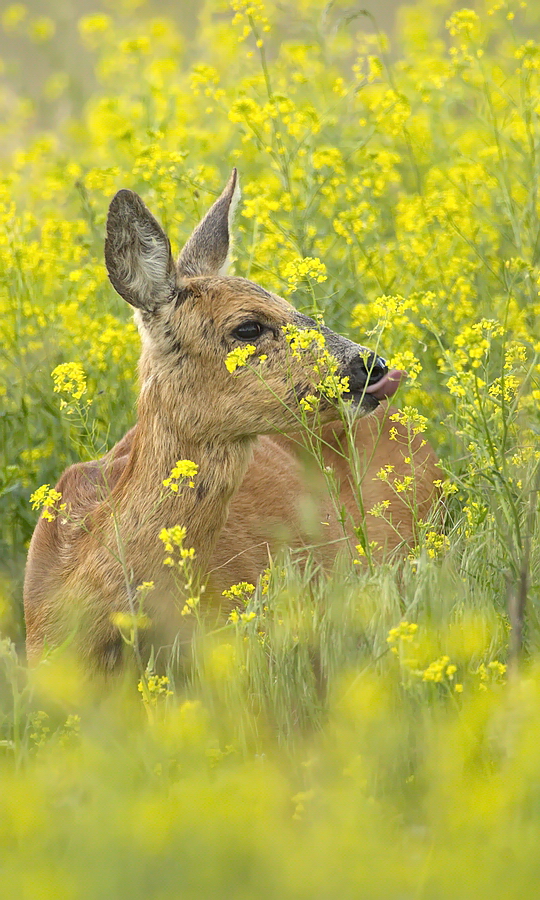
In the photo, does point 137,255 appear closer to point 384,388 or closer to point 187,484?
point 187,484

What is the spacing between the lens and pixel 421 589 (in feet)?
11.0

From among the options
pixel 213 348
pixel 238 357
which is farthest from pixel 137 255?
pixel 238 357

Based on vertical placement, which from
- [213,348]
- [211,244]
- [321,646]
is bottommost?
[321,646]

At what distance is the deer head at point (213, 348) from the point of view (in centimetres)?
403

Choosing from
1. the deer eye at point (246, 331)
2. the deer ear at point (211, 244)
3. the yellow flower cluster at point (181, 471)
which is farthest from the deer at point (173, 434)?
the deer ear at point (211, 244)

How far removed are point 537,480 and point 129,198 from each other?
1.72 metres

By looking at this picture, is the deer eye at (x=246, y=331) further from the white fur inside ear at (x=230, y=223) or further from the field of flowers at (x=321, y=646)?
the white fur inside ear at (x=230, y=223)

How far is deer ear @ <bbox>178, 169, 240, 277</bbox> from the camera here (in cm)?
481

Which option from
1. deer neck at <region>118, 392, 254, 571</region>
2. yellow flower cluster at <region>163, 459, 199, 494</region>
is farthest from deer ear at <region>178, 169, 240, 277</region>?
yellow flower cluster at <region>163, 459, 199, 494</region>

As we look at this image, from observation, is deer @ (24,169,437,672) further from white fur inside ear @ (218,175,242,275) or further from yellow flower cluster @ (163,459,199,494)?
white fur inside ear @ (218,175,242,275)

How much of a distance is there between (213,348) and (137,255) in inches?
17.2

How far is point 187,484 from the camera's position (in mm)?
3979

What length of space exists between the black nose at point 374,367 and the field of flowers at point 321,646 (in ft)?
0.36

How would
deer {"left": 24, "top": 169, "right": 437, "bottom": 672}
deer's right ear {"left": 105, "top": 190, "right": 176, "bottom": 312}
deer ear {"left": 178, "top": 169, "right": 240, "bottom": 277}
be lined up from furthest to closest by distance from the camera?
1. deer ear {"left": 178, "top": 169, "right": 240, "bottom": 277}
2. deer's right ear {"left": 105, "top": 190, "right": 176, "bottom": 312}
3. deer {"left": 24, "top": 169, "right": 437, "bottom": 672}
